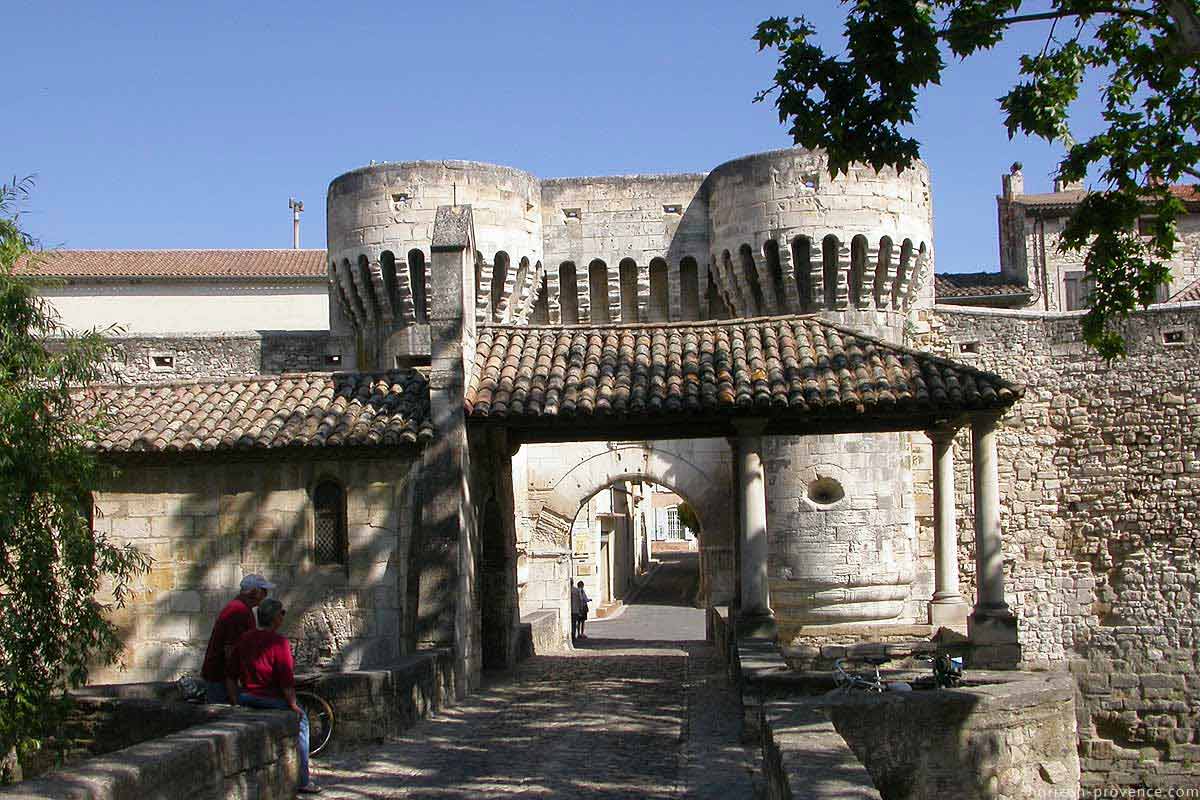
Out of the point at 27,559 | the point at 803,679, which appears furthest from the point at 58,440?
the point at 803,679

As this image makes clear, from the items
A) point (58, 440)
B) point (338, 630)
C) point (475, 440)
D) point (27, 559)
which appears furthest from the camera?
point (475, 440)

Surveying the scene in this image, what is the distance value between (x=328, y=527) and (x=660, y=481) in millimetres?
12055

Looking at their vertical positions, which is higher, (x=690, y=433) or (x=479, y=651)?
(x=690, y=433)

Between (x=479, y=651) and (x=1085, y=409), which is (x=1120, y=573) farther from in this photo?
(x=479, y=651)

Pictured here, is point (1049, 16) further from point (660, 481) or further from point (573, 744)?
point (660, 481)

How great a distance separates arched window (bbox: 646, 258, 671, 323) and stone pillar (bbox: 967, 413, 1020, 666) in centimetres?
1196

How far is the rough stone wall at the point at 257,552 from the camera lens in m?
16.2

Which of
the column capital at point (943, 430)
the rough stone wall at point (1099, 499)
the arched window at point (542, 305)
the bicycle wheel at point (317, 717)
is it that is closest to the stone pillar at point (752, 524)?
the column capital at point (943, 430)

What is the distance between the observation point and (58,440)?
13.0 meters

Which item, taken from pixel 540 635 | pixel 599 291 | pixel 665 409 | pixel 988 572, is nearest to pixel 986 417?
pixel 988 572

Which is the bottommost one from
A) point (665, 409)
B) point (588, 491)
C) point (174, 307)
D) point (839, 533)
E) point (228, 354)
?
point (839, 533)

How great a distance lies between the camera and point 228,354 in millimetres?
27953

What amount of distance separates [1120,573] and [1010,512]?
2.35 metres

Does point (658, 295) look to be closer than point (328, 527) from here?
No
